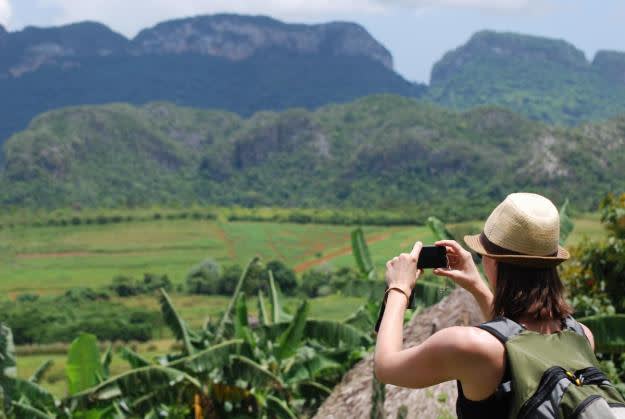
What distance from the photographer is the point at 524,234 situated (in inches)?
83.1

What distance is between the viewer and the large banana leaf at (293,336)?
725 cm

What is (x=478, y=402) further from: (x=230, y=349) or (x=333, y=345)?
(x=333, y=345)

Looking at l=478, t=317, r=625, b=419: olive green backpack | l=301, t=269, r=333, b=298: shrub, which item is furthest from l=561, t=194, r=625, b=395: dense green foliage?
l=301, t=269, r=333, b=298: shrub

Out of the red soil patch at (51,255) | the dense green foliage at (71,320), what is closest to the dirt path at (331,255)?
the dense green foliage at (71,320)

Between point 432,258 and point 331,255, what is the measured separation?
60.2 m

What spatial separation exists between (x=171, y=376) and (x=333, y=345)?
69.4 inches

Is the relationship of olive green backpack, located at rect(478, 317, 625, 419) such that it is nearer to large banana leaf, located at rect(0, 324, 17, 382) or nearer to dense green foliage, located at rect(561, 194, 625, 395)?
dense green foliage, located at rect(561, 194, 625, 395)

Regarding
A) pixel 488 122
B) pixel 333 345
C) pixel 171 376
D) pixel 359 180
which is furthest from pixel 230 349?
pixel 488 122

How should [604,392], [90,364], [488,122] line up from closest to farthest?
[604,392]
[90,364]
[488,122]

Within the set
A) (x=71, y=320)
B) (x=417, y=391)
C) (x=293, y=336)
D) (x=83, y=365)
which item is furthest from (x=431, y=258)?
(x=71, y=320)

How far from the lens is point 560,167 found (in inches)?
3228

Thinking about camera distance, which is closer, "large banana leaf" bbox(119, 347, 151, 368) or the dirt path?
"large banana leaf" bbox(119, 347, 151, 368)

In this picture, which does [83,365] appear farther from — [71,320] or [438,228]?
[71,320]

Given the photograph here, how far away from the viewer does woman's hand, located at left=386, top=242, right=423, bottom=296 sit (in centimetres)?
220
